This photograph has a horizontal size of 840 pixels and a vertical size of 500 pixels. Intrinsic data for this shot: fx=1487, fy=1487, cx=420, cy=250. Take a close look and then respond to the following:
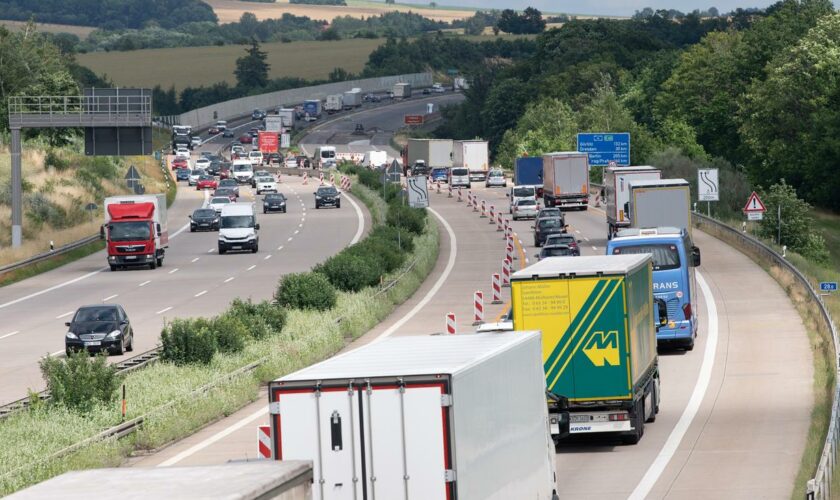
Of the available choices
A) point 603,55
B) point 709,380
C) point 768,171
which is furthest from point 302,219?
point 603,55

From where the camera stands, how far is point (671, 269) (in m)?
33.4

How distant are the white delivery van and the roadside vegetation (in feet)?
59.7

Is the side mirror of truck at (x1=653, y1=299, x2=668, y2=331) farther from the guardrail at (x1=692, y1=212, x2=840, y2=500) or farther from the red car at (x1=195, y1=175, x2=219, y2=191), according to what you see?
the red car at (x1=195, y1=175, x2=219, y2=191)

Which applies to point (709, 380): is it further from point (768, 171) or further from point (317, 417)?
point (768, 171)

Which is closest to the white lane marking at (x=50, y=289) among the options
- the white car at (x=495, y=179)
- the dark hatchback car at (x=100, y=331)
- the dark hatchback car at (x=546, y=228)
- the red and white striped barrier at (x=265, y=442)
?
the dark hatchback car at (x=100, y=331)

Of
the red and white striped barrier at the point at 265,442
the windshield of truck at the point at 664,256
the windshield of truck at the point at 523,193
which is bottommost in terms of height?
the windshield of truck at the point at 523,193

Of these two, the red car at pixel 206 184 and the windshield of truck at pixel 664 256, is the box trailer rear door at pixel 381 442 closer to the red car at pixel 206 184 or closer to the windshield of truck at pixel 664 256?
the windshield of truck at pixel 664 256

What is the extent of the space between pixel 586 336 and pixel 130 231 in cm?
4067

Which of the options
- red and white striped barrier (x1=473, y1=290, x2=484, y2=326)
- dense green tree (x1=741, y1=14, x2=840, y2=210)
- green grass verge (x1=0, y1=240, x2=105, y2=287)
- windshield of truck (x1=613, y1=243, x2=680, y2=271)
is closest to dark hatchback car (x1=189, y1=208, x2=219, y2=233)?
green grass verge (x1=0, y1=240, x2=105, y2=287)

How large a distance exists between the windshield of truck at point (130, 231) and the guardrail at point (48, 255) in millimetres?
3798

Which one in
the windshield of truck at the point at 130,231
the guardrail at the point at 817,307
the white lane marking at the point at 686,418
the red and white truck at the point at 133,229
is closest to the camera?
the guardrail at the point at 817,307

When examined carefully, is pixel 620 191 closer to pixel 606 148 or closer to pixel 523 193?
pixel 523 193

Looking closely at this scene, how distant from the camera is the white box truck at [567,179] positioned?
3263 inches

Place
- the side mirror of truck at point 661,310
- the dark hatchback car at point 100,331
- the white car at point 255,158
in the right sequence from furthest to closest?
the white car at point 255,158 < the dark hatchback car at point 100,331 < the side mirror of truck at point 661,310
